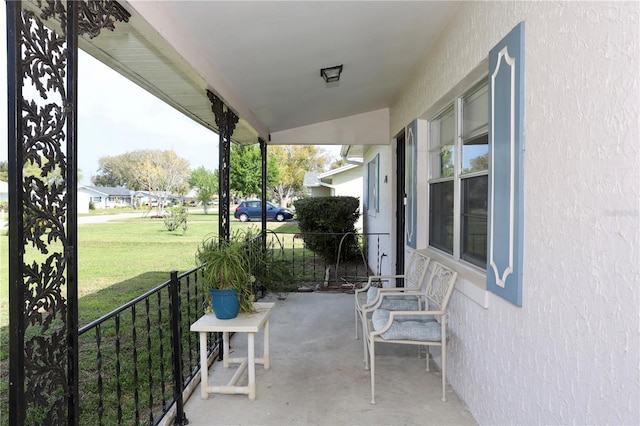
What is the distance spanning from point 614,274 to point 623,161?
34 cm

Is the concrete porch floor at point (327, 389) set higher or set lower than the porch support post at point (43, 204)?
lower

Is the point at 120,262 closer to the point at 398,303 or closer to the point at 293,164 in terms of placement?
the point at 398,303

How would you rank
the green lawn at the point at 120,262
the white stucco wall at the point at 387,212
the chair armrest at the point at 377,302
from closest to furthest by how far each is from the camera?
1. the chair armrest at the point at 377,302
2. the white stucco wall at the point at 387,212
3. the green lawn at the point at 120,262

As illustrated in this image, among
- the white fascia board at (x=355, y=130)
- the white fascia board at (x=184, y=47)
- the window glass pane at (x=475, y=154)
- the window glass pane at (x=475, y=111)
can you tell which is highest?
the white fascia board at (x=355, y=130)

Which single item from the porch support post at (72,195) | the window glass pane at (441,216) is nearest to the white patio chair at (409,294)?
the window glass pane at (441,216)

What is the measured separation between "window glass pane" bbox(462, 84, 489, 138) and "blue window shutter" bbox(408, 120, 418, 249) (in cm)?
99

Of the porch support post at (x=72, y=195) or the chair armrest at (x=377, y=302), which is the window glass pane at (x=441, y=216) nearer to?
the chair armrest at (x=377, y=302)

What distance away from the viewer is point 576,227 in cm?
138

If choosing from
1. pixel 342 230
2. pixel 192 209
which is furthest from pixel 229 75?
pixel 192 209

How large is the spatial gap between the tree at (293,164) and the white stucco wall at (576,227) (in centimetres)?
2665

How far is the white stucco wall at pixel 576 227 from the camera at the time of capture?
1.15m

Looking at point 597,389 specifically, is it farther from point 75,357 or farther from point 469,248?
point 75,357

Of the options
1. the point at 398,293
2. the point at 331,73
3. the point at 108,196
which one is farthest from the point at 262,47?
the point at 108,196

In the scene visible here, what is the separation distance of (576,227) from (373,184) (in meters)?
6.54
